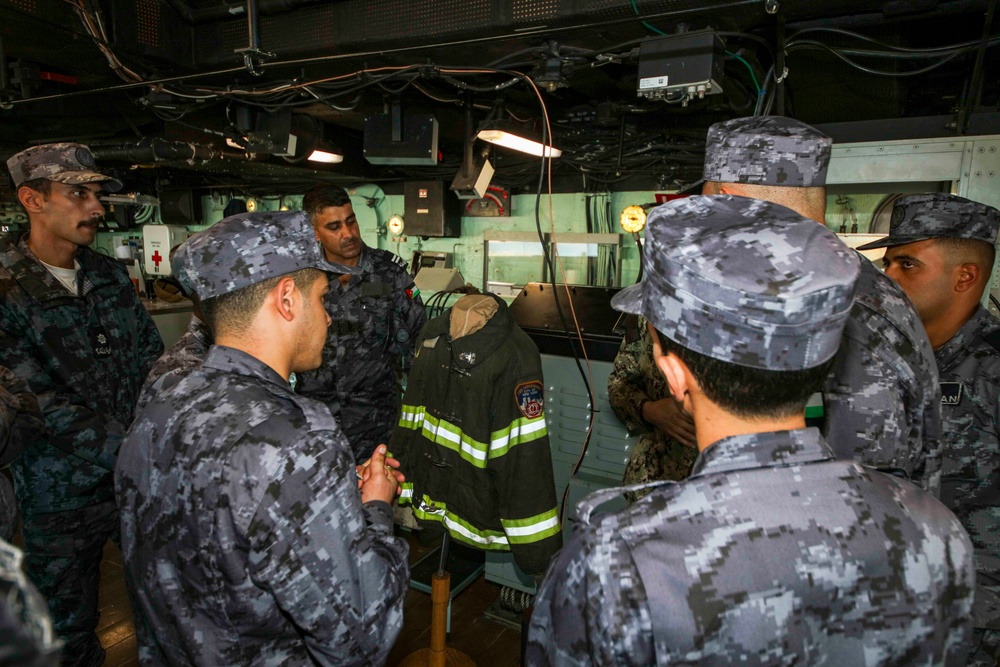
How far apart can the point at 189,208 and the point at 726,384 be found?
7.97 m

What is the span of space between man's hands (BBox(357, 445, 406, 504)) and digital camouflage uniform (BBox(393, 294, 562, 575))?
712 millimetres

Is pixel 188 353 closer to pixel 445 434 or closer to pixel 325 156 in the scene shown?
pixel 445 434

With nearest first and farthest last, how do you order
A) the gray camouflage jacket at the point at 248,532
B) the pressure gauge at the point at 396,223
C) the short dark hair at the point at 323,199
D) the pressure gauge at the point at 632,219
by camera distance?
the gray camouflage jacket at the point at 248,532 < the short dark hair at the point at 323,199 < the pressure gauge at the point at 632,219 < the pressure gauge at the point at 396,223

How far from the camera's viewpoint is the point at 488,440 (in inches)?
82.7

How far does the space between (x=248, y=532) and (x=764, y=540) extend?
86 centimetres

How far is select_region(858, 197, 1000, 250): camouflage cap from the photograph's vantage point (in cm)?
169

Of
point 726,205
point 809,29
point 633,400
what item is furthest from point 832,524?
point 809,29

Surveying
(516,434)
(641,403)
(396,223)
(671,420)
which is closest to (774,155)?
(671,420)

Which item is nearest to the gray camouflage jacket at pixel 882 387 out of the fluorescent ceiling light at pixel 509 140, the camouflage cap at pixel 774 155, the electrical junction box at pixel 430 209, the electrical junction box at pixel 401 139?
the camouflage cap at pixel 774 155

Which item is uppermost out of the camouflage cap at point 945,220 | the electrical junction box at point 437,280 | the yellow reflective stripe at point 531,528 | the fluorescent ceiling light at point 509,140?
the fluorescent ceiling light at point 509,140

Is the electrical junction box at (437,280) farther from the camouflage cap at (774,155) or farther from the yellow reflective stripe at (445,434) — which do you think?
the camouflage cap at (774,155)

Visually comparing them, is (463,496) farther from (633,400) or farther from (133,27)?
(133,27)

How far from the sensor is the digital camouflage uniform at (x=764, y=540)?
687 millimetres

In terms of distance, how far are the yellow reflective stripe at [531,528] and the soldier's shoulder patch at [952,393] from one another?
1.35 meters
